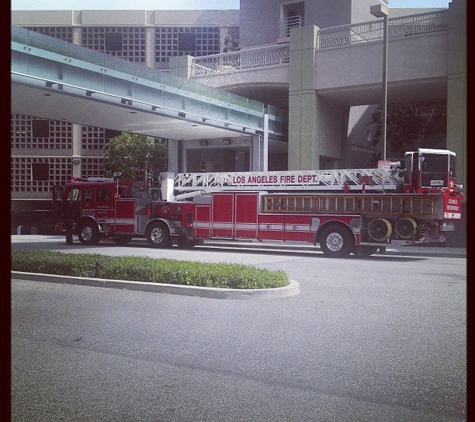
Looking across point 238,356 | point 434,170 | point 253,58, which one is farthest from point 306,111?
point 238,356

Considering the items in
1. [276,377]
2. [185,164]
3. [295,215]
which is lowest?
[276,377]

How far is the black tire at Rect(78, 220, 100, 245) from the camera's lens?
2534 cm

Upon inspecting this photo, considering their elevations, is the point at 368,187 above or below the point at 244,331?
above

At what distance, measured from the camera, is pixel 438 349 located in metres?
6.95

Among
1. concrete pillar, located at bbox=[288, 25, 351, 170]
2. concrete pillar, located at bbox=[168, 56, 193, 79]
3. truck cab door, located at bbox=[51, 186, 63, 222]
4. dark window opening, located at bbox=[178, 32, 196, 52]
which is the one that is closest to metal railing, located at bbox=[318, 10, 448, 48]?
concrete pillar, located at bbox=[288, 25, 351, 170]

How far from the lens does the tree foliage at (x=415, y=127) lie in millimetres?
24375

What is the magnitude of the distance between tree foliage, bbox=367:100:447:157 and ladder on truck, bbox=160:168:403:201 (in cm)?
386

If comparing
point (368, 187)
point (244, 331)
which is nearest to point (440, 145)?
point (368, 187)

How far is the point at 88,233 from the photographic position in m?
25.6

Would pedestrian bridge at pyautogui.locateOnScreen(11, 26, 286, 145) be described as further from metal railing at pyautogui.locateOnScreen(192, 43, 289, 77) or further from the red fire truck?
the red fire truck

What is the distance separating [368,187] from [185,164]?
845 inches

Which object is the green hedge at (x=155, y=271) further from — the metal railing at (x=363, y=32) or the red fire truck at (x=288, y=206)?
the metal railing at (x=363, y=32)

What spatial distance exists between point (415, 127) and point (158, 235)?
1188 cm

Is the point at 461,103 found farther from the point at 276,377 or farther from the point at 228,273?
the point at 276,377
